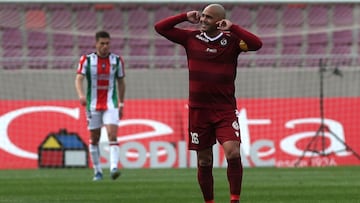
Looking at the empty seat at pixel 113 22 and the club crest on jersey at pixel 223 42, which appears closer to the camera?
the club crest on jersey at pixel 223 42

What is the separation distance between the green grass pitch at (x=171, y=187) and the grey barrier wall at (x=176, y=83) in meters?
4.60

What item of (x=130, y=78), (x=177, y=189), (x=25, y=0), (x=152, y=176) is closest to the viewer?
(x=177, y=189)

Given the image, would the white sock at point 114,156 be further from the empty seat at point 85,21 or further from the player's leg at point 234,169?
the empty seat at point 85,21

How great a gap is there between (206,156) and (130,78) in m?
12.9

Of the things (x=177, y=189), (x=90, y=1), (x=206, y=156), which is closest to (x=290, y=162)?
(x=90, y=1)

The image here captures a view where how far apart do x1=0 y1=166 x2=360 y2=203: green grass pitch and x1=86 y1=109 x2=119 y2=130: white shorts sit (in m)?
0.85

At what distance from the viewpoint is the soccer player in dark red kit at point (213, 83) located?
27.3 ft

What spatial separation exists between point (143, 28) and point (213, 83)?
16069 millimetres

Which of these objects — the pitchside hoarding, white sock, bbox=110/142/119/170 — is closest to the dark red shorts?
white sock, bbox=110/142/119/170

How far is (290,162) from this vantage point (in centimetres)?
1855

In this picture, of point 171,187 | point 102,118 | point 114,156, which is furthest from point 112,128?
point 171,187

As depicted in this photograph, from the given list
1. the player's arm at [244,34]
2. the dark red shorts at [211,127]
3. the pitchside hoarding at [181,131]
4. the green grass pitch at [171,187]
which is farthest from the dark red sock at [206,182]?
the pitchside hoarding at [181,131]

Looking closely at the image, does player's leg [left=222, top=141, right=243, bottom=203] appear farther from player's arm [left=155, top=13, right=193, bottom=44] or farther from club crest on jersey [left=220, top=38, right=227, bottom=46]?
player's arm [left=155, top=13, right=193, bottom=44]

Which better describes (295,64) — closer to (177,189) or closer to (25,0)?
(25,0)
